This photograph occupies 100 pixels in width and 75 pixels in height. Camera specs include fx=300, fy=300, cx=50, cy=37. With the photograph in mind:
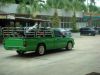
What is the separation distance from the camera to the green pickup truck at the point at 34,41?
16562 mm

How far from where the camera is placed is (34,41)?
1688 cm

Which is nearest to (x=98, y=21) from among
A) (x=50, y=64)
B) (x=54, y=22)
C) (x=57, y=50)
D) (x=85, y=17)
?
(x=85, y=17)

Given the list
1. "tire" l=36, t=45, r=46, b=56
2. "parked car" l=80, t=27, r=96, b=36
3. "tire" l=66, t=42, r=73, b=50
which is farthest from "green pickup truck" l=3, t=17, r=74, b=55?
"parked car" l=80, t=27, r=96, b=36

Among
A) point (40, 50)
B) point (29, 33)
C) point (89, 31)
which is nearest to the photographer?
point (29, 33)

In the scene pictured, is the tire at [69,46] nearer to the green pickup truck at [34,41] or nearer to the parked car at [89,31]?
the green pickup truck at [34,41]

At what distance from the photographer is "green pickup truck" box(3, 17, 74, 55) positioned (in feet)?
54.3

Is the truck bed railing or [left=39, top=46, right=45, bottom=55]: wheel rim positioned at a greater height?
the truck bed railing

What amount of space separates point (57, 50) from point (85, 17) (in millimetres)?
58690

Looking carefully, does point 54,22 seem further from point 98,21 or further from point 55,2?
point 55,2

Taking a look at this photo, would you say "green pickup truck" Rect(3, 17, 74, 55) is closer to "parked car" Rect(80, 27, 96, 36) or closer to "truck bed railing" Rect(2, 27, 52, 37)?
"truck bed railing" Rect(2, 27, 52, 37)

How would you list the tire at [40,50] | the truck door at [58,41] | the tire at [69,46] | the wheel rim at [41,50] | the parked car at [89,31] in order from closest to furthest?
the tire at [40,50], the wheel rim at [41,50], the truck door at [58,41], the tire at [69,46], the parked car at [89,31]

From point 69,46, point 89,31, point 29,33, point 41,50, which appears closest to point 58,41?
point 69,46

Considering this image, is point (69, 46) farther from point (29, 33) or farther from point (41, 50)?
point (29, 33)

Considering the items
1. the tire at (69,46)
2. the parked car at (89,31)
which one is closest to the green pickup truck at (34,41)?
the tire at (69,46)
